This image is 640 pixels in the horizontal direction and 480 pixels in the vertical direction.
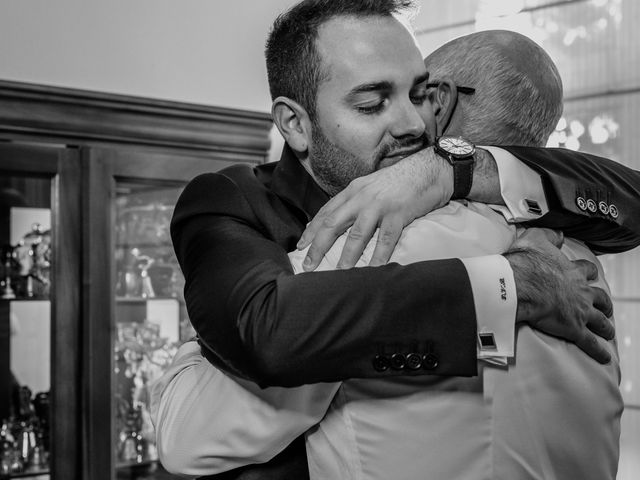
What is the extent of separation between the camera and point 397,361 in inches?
41.6

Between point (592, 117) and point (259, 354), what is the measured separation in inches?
104

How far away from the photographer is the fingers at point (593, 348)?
1.16m

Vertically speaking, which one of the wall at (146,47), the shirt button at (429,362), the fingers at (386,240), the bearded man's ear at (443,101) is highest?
the wall at (146,47)

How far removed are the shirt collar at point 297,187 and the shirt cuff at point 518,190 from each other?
334mm

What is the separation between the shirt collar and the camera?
148cm

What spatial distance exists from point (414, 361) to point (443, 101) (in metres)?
0.55

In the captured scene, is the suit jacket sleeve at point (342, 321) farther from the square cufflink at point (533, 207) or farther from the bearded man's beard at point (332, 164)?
the bearded man's beard at point (332, 164)

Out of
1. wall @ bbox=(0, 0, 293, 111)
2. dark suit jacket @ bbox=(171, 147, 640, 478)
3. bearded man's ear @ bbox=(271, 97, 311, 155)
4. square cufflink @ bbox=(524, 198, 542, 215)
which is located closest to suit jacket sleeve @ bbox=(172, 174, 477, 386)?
dark suit jacket @ bbox=(171, 147, 640, 478)

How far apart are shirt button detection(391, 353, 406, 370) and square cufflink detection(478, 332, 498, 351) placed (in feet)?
0.34

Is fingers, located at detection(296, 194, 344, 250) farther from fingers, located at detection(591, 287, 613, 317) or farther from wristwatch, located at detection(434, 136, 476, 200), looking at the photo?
fingers, located at detection(591, 287, 613, 317)

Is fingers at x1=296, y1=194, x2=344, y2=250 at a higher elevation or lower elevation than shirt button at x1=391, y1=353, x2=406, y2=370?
higher

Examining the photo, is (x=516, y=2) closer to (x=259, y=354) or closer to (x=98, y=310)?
(x=98, y=310)

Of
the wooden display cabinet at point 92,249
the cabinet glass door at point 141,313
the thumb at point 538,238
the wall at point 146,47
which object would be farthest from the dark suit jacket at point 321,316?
the wall at point 146,47

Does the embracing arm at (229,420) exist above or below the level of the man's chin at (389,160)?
below
